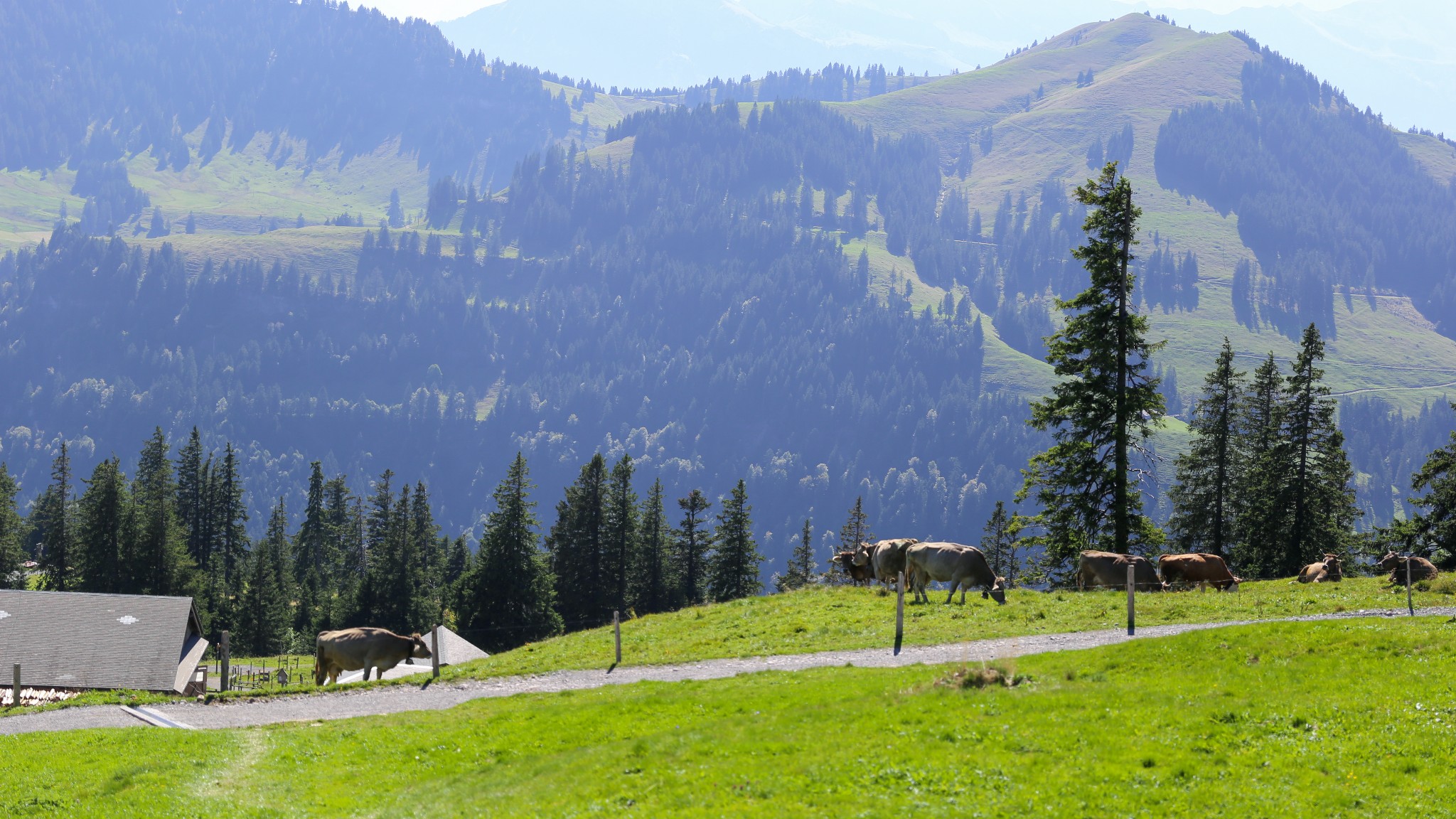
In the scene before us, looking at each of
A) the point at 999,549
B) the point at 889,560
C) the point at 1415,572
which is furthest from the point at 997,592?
the point at 999,549

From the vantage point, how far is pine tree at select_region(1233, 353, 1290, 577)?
2584 inches

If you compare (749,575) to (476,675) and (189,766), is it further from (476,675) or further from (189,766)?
(189,766)

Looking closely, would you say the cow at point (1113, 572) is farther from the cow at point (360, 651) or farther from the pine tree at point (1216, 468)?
the pine tree at point (1216, 468)

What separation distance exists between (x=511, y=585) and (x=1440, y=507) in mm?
67167

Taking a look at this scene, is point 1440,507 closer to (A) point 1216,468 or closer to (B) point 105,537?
(A) point 1216,468

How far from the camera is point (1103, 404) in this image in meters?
48.3

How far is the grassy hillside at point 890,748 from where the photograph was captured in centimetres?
1819

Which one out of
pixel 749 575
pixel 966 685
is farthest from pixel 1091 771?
pixel 749 575

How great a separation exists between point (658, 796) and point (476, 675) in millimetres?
15731

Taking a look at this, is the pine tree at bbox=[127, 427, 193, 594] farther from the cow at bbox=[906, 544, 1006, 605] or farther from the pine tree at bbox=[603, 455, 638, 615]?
the cow at bbox=[906, 544, 1006, 605]

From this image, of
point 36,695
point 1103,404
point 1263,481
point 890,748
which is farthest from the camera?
point 1263,481

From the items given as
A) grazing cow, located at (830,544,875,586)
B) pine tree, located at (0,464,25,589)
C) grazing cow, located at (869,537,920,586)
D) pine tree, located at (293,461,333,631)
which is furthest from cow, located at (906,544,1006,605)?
pine tree, located at (293,461,333,631)

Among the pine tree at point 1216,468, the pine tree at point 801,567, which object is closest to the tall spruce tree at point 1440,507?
the pine tree at point 1216,468

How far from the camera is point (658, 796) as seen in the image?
19141 millimetres
